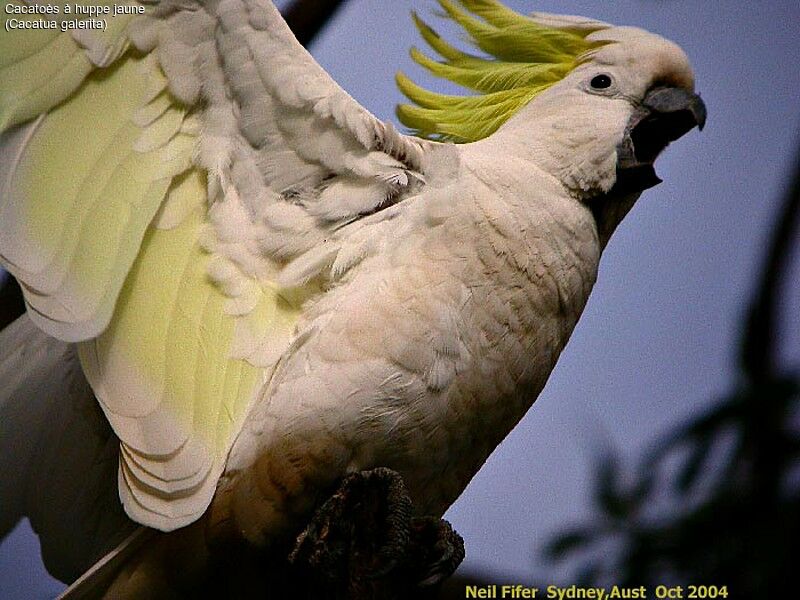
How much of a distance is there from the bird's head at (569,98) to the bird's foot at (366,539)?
1.98ft

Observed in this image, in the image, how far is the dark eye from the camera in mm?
1741

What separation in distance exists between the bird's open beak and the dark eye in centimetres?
7

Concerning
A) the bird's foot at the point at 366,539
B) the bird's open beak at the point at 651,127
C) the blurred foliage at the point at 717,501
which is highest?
the bird's open beak at the point at 651,127

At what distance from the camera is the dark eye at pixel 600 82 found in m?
1.74

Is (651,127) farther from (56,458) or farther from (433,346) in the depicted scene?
(56,458)

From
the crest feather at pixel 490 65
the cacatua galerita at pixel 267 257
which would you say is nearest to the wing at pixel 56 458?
the cacatua galerita at pixel 267 257

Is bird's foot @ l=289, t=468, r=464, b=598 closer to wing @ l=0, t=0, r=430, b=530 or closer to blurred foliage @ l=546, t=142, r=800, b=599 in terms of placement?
wing @ l=0, t=0, r=430, b=530

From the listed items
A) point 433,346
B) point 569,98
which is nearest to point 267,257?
point 433,346

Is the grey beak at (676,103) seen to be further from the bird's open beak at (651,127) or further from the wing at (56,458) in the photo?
the wing at (56,458)

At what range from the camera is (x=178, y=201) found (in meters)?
1.55

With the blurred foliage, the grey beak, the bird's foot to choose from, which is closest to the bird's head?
the grey beak

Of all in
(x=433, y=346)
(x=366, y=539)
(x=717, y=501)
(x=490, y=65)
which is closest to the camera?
(x=366, y=539)

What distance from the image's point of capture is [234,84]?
1524 mm

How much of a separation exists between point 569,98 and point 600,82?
0.21ft
